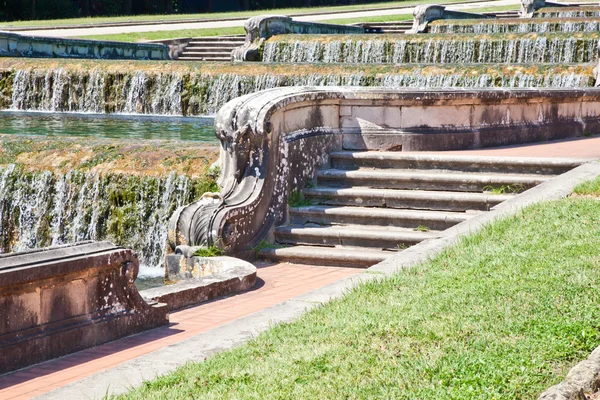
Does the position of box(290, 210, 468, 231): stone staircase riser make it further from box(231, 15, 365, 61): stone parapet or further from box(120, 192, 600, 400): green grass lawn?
box(231, 15, 365, 61): stone parapet

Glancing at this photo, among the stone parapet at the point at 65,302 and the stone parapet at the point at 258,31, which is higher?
the stone parapet at the point at 258,31

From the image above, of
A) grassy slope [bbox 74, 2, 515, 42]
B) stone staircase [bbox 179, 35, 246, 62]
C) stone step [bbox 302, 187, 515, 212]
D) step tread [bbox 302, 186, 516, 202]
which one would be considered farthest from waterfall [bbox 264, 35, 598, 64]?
stone step [bbox 302, 187, 515, 212]

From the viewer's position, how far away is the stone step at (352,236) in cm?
932

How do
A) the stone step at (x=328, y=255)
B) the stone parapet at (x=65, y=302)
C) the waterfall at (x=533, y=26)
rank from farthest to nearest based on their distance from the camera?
the waterfall at (x=533, y=26)
the stone step at (x=328, y=255)
the stone parapet at (x=65, y=302)

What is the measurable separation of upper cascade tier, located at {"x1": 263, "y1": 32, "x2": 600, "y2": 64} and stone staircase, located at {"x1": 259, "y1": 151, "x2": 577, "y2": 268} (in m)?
9.32

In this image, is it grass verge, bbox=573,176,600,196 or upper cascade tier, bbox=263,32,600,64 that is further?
upper cascade tier, bbox=263,32,600,64

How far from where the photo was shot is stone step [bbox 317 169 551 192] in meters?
9.92

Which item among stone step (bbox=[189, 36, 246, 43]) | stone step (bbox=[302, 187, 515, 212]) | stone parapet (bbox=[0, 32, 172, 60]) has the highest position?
stone step (bbox=[189, 36, 246, 43])

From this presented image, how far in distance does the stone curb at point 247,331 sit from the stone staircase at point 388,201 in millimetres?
1082

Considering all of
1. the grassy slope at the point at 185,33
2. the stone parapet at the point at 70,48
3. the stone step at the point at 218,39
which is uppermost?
the grassy slope at the point at 185,33

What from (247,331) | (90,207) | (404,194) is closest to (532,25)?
(404,194)

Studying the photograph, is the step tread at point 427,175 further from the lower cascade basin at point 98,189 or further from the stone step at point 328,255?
the lower cascade basin at point 98,189

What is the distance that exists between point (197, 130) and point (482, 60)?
7.83 m

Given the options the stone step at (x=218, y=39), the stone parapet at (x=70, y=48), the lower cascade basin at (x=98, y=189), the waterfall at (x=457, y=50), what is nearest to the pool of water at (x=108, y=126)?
the lower cascade basin at (x=98, y=189)
